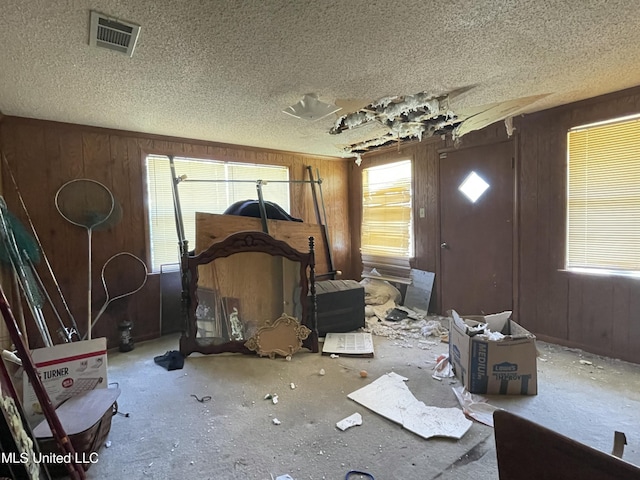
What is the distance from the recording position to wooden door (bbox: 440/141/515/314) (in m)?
3.24

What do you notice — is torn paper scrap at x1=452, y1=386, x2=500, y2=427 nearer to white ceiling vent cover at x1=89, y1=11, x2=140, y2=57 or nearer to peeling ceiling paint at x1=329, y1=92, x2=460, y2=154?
peeling ceiling paint at x1=329, y1=92, x2=460, y2=154

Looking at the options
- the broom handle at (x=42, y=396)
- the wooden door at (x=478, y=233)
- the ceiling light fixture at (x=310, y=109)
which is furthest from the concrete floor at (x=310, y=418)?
the ceiling light fixture at (x=310, y=109)

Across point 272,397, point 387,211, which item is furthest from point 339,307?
point 387,211

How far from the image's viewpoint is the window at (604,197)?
2538mm

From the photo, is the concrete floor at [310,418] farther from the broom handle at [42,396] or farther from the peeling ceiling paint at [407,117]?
the peeling ceiling paint at [407,117]

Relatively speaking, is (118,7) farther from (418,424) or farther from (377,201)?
(377,201)

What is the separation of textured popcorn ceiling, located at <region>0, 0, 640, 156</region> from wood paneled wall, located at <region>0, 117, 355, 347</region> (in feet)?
0.80

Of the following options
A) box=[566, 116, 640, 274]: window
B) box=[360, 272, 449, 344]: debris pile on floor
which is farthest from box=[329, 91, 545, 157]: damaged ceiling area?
box=[360, 272, 449, 344]: debris pile on floor

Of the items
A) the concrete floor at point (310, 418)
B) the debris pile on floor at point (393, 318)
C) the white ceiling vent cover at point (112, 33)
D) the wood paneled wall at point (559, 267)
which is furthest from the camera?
the debris pile on floor at point (393, 318)

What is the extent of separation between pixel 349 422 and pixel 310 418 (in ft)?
0.78

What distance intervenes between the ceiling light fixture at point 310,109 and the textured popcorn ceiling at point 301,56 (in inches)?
3.3

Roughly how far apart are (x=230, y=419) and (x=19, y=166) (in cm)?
272

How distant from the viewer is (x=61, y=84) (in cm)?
213

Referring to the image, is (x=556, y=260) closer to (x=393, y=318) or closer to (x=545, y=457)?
(x=393, y=318)
